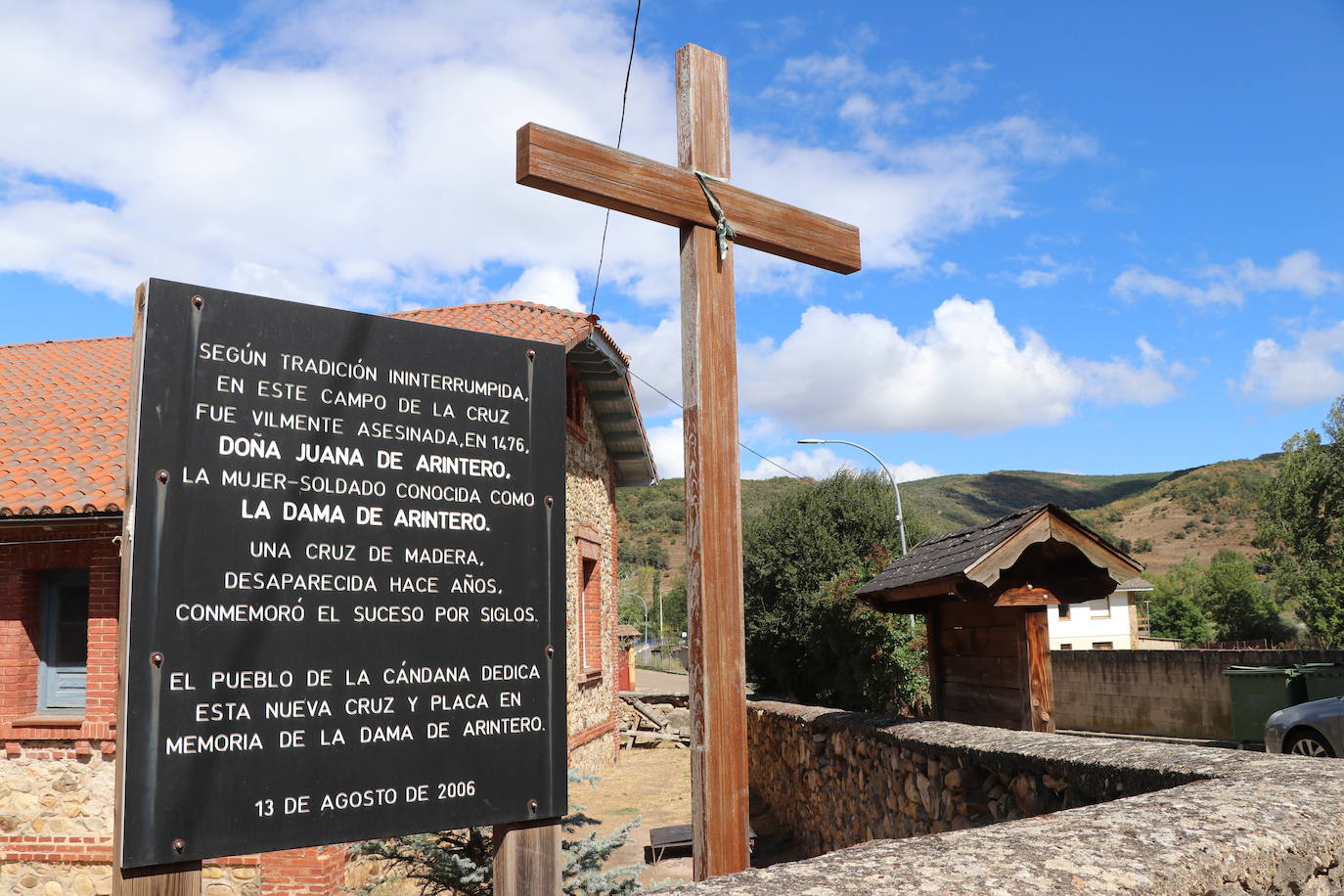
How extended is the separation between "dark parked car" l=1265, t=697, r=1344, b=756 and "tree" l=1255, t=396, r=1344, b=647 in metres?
23.0

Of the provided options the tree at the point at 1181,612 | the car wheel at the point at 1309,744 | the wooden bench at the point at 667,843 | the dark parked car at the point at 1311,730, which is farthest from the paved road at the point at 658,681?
the tree at the point at 1181,612

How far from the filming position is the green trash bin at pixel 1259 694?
47.6 feet

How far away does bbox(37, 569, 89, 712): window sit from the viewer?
377 inches

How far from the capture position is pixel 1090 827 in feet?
8.81

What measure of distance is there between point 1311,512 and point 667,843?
31144 mm

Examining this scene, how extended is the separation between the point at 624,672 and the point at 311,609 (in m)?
29.3

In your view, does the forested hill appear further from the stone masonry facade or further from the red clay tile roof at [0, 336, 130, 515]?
the stone masonry facade

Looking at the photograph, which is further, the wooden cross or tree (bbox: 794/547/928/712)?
tree (bbox: 794/547/928/712)

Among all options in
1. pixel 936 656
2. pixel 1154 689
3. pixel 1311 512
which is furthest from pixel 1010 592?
pixel 1311 512

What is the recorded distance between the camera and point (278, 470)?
2748mm

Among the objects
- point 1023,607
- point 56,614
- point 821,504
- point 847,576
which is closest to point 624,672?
point 821,504

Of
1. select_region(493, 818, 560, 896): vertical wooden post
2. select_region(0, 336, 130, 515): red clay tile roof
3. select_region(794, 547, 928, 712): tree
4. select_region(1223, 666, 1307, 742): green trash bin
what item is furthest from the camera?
select_region(794, 547, 928, 712): tree

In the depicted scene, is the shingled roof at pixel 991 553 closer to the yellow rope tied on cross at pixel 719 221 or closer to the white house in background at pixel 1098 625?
the yellow rope tied on cross at pixel 719 221

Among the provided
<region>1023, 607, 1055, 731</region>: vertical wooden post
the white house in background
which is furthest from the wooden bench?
the white house in background
